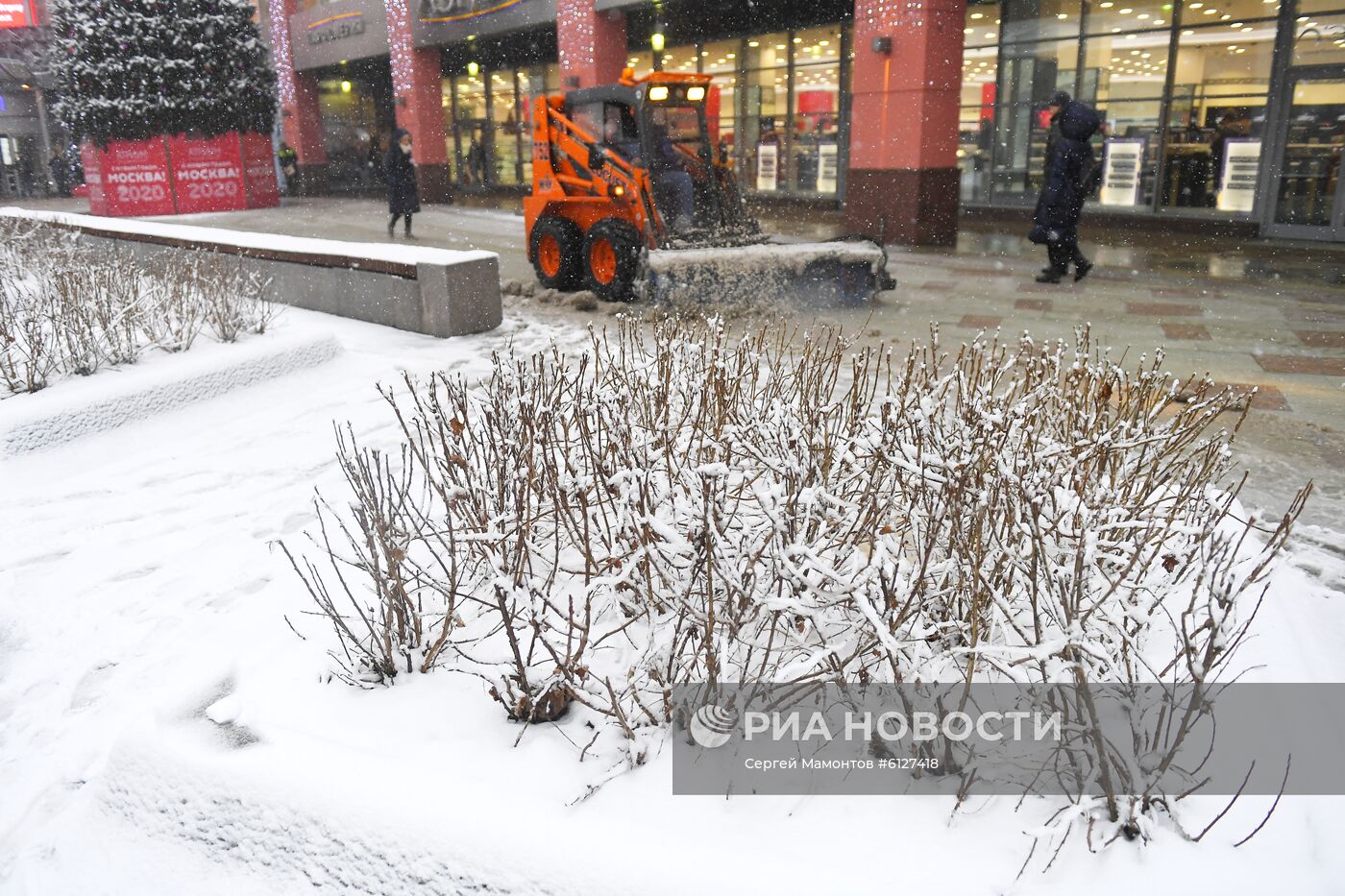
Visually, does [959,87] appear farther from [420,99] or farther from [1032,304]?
[420,99]

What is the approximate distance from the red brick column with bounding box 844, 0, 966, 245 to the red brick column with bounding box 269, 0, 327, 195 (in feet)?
65.0

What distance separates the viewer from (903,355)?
7.24 metres

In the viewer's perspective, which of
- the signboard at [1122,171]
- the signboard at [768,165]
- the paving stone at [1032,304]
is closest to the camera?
the paving stone at [1032,304]

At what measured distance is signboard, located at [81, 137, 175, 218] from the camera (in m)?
21.4

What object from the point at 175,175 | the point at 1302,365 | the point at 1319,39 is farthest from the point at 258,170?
the point at 1302,365

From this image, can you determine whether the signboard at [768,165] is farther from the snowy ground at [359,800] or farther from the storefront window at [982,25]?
the snowy ground at [359,800]

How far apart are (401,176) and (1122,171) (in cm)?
1155

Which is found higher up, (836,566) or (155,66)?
(155,66)

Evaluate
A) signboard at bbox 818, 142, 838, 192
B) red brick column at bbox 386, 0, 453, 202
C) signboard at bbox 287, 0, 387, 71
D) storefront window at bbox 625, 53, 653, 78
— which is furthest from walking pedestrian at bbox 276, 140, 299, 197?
signboard at bbox 818, 142, 838, 192

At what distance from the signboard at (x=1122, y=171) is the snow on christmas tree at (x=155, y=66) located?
58.7ft

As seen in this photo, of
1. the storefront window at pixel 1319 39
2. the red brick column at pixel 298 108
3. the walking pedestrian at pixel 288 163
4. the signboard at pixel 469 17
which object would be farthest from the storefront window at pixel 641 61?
the storefront window at pixel 1319 39

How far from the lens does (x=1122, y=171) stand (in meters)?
15.6

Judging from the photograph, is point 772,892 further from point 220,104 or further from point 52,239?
point 220,104

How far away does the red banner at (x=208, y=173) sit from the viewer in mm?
21938
